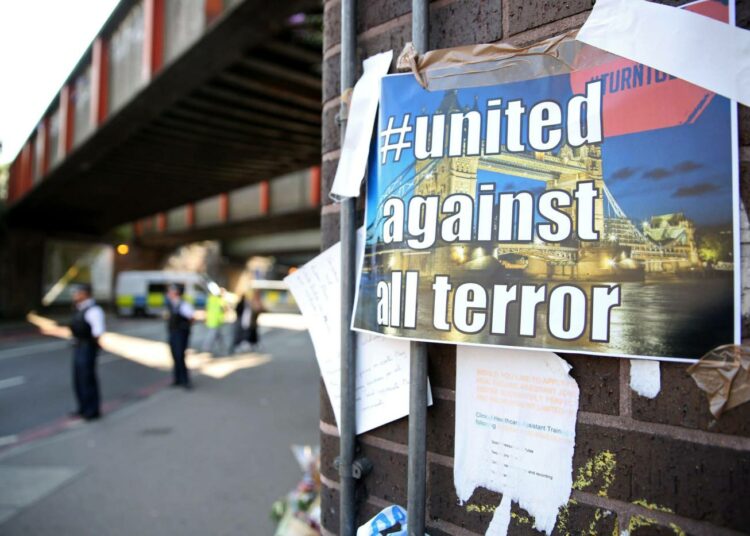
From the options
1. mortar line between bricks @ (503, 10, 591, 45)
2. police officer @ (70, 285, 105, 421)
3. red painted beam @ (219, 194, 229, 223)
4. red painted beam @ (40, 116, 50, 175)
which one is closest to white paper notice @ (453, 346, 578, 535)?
mortar line between bricks @ (503, 10, 591, 45)

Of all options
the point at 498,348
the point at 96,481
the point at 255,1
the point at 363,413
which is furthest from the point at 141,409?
the point at 498,348

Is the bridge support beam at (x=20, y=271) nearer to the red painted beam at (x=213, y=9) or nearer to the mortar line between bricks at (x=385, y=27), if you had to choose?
the red painted beam at (x=213, y=9)

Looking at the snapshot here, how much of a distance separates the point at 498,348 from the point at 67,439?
651 centimetres

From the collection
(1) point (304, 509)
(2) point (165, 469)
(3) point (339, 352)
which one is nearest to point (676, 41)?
(3) point (339, 352)

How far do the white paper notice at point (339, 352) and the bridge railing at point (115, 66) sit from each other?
5.21 metres

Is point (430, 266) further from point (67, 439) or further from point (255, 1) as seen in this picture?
point (67, 439)

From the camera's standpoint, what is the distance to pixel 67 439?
19.2 feet

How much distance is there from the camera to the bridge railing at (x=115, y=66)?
6.71 meters

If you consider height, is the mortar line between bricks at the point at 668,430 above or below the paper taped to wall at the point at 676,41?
below

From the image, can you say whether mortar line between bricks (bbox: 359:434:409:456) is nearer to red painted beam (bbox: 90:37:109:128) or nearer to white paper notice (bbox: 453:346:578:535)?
white paper notice (bbox: 453:346:578:535)

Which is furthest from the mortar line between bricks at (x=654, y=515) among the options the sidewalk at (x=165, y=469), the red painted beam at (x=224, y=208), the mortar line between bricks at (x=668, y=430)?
the red painted beam at (x=224, y=208)

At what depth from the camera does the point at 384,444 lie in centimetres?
141

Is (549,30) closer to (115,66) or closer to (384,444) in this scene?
(384,444)

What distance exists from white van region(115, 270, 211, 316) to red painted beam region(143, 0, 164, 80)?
21.9 metres
